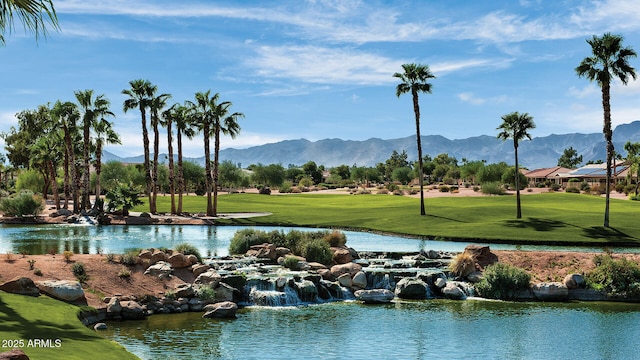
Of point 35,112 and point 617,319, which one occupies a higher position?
point 35,112

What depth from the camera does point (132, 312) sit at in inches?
1093

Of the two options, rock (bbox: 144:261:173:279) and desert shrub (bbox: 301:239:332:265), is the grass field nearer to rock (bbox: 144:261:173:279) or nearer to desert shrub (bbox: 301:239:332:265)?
desert shrub (bbox: 301:239:332:265)

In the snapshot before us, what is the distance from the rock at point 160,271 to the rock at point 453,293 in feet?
49.5

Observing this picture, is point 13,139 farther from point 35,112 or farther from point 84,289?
point 84,289

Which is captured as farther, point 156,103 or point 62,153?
point 62,153

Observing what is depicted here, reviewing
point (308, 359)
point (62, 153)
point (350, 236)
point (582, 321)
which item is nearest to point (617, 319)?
point (582, 321)

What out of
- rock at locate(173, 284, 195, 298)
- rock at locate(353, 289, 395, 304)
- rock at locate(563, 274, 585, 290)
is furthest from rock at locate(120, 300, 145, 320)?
rock at locate(563, 274, 585, 290)

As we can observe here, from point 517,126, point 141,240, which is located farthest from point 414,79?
point 141,240

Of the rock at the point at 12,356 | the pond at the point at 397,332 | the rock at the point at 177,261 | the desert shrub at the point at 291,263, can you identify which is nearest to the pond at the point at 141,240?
the desert shrub at the point at 291,263

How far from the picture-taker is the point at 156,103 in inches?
3221

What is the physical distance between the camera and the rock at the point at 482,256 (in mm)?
37875

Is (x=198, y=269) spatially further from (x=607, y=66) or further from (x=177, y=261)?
(x=607, y=66)

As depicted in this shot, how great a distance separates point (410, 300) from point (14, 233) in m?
43.2

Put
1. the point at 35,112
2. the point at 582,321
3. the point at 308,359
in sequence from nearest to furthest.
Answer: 1. the point at 308,359
2. the point at 582,321
3. the point at 35,112
